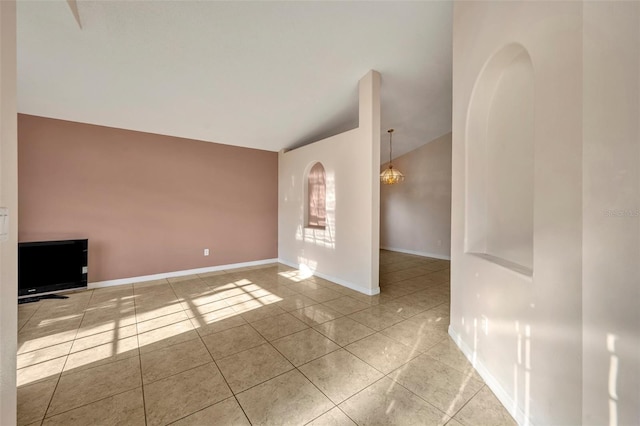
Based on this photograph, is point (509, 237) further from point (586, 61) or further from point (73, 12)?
point (73, 12)

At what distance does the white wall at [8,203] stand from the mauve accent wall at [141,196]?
338 cm

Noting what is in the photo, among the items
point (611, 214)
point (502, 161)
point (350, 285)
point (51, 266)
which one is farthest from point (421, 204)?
point (51, 266)

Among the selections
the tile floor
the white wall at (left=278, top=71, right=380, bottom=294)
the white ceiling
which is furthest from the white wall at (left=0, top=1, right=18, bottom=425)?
the white wall at (left=278, top=71, right=380, bottom=294)

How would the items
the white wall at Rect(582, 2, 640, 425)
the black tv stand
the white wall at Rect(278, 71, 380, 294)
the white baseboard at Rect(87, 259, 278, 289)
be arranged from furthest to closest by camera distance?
the white baseboard at Rect(87, 259, 278, 289) < the white wall at Rect(278, 71, 380, 294) < the black tv stand < the white wall at Rect(582, 2, 640, 425)

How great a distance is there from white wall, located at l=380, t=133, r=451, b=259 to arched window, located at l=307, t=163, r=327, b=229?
252 centimetres

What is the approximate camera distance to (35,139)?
3355 mm

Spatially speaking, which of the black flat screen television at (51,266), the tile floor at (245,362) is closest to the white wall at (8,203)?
the tile floor at (245,362)

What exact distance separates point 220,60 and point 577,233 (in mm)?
3458

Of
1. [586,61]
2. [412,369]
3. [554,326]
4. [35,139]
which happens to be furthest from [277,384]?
[35,139]

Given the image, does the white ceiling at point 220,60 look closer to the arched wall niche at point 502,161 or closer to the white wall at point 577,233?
the arched wall niche at point 502,161

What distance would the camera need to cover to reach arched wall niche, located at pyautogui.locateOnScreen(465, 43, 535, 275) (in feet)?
5.35

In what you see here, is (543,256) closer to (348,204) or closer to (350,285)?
(348,204)

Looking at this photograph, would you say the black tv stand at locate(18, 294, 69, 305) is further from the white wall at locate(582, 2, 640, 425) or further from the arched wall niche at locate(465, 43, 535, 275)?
the white wall at locate(582, 2, 640, 425)

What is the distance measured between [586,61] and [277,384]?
2419 millimetres
